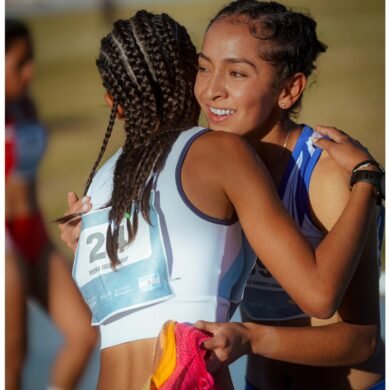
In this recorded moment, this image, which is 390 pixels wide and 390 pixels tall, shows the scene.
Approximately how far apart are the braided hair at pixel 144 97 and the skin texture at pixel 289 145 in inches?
2.8

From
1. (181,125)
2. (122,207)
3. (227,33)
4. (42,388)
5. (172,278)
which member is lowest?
(42,388)

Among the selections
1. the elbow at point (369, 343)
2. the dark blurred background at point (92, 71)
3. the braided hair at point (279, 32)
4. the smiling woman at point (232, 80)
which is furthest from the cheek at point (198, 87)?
the elbow at point (369, 343)

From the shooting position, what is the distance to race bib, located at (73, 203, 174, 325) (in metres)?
1.81

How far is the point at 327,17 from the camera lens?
221cm

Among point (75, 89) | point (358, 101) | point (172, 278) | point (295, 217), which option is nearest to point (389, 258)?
point (295, 217)

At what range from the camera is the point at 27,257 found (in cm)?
229

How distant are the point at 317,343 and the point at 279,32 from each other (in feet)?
2.38

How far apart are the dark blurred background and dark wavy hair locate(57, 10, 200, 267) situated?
230 mm

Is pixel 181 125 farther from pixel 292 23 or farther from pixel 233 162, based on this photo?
pixel 292 23

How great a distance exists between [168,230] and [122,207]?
4.8 inches

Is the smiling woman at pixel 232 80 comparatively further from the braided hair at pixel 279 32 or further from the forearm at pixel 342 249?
the forearm at pixel 342 249

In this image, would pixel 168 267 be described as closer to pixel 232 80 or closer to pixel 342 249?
pixel 342 249

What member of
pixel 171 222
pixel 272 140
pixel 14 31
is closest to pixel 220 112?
pixel 272 140

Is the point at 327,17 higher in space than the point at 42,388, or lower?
higher
